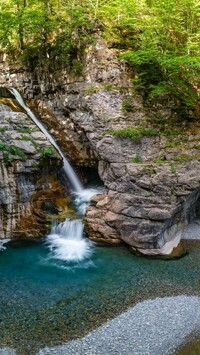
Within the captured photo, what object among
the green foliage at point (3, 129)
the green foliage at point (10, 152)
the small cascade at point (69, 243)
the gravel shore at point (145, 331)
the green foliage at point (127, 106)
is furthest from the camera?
the green foliage at point (127, 106)

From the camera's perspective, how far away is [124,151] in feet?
47.0

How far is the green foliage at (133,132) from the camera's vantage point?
47.3ft

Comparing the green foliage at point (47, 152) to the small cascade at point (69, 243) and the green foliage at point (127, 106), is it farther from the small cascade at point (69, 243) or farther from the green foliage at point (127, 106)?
the green foliage at point (127, 106)

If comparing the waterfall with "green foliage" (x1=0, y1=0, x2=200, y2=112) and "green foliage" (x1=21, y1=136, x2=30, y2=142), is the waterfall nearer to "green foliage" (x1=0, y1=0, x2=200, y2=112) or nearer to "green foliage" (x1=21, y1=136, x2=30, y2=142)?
"green foliage" (x1=21, y1=136, x2=30, y2=142)

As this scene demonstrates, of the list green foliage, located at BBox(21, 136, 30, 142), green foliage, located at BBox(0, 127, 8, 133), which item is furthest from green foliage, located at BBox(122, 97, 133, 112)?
green foliage, located at BBox(0, 127, 8, 133)

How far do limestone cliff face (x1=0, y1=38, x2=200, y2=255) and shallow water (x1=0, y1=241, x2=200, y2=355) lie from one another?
3.79ft

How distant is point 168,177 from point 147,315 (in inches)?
244

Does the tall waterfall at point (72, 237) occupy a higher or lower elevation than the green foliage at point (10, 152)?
lower

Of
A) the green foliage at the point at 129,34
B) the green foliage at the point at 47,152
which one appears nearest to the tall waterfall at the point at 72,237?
the green foliage at the point at 47,152

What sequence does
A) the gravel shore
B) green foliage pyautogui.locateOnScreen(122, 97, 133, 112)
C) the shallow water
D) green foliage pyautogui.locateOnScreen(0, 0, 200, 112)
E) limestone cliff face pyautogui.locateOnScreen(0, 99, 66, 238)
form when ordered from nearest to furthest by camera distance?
the gravel shore
the shallow water
limestone cliff face pyautogui.locateOnScreen(0, 99, 66, 238)
green foliage pyautogui.locateOnScreen(0, 0, 200, 112)
green foliage pyautogui.locateOnScreen(122, 97, 133, 112)

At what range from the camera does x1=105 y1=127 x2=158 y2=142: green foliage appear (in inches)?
567

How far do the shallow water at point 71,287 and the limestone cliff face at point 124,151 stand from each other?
115 centimetres

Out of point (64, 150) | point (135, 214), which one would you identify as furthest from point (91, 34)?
point (135, 214)

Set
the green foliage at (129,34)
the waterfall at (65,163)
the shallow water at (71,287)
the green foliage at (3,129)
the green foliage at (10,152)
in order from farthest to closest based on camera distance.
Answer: the waterfall at (65,163)
the green foliage at (129,34)
the green foliage at (3,129)
the green foliage at (10,152)
the shallow water at (71,287)
